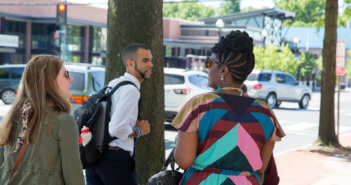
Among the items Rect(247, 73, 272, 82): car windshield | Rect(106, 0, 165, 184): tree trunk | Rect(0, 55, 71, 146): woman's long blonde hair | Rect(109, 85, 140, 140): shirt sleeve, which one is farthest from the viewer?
Rect(247, 73, 272, 82): car windshield

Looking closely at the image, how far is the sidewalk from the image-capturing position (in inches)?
308

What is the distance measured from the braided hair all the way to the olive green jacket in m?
0.89

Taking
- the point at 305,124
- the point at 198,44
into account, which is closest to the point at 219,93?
the point at 305,124

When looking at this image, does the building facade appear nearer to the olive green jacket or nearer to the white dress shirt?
the white dress shirt

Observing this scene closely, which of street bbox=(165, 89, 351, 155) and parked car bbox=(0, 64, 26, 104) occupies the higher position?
parked car bbox=(0, 64, 26, 104)

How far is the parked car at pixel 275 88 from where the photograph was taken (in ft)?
75.5

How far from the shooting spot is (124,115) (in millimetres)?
3543

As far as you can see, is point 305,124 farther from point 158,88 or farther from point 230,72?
point 230,72

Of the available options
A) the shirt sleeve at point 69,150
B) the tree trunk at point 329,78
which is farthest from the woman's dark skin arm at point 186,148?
the tree trunk at point 329,78

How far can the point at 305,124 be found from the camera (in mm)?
17484

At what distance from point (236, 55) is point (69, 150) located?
1024mm

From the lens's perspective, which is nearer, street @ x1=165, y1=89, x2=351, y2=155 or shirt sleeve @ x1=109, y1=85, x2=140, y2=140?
shirt sleeve @ x1=109, y1=85, x2=140, y2=140

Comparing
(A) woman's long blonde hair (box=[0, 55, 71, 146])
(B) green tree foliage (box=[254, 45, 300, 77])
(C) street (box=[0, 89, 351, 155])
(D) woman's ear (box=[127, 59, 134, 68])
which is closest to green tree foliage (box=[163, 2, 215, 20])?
(B) green tree foliage (box=[254, 45, 300, 77])

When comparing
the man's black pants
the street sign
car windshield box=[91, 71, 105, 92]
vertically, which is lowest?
the man's black pants
